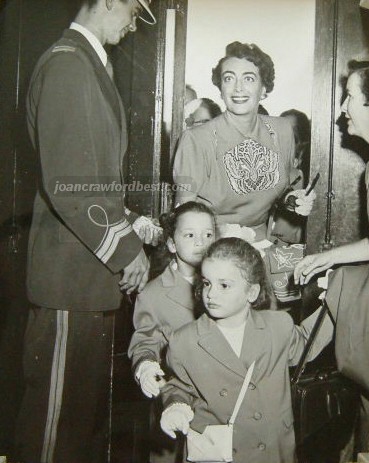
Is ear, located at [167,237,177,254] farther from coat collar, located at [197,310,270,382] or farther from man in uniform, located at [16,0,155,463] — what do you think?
coat collar, located at [197,310,270,382]

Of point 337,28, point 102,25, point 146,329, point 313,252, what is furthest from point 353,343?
point 102,25

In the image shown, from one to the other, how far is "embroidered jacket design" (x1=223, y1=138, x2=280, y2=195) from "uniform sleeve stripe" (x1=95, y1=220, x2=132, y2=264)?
0.33m

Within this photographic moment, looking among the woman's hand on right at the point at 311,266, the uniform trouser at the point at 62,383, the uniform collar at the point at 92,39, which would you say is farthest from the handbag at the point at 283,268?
the uniform collar at the point at 92,39

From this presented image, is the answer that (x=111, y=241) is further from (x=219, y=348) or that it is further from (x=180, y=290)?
(x=219, y=348)

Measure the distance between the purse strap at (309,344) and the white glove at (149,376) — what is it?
1.14 ft

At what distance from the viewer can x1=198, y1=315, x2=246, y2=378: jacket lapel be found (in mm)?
1094

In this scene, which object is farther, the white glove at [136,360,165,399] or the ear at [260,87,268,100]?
the ear at [260,87,268,100]

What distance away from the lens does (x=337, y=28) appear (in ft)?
4.17

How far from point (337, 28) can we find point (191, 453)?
46.9 inches

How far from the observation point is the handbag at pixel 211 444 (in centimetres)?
108

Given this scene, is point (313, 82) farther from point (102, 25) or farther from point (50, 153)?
point (50, 153)

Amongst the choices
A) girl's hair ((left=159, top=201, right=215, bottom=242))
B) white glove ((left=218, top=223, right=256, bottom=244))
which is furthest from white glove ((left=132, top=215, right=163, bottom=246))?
white glove ((left=218, top=223, right=256, bottom=244))

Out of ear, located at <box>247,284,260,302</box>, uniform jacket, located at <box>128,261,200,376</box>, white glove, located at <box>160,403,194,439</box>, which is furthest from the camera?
uniform jacket, located at <box>128,261,200,376</box>

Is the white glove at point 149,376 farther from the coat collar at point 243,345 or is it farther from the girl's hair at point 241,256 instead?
the girl's hair at point 241,256
